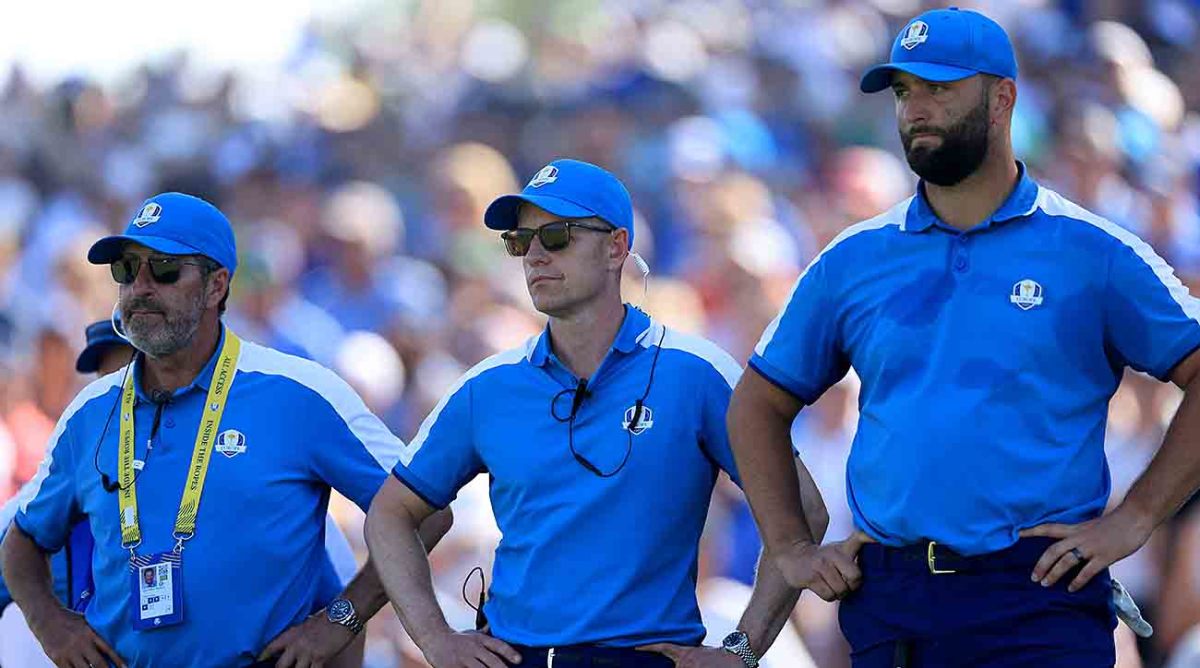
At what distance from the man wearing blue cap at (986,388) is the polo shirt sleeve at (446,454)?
1.09 m

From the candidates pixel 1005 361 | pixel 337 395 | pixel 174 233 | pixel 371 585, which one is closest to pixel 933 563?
pixel 1005 361

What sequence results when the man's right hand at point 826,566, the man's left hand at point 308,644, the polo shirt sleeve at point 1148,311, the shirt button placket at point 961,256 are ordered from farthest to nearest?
the man's left hand at point 308,644 < the man's right hand at point 826,566 < the shirt button placket at point 961,256 < the polo shirt sleeve at point 1148,311

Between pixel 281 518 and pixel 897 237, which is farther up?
pixel 897 237

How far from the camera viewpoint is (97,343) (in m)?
7.48

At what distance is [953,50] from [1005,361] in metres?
0.76

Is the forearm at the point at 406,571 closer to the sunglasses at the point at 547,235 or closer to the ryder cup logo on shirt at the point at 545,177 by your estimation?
the sunglasses at the point at 547,235

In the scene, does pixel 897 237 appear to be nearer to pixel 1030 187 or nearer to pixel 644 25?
pixel 1030 187

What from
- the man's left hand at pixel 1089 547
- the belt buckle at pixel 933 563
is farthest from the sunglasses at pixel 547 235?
the man's left hand at pixel 1089 547

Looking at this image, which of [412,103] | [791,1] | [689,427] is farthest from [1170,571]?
[412,103]

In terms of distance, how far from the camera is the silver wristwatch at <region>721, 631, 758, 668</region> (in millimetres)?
5562

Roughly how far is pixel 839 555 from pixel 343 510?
3738mm

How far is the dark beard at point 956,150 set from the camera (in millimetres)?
5176

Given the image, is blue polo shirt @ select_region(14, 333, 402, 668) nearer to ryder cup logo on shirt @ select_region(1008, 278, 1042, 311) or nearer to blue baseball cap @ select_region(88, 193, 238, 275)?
blue baseball cap @ select_region(88, 193, 238, 275)

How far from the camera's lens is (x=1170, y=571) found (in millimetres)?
7512
